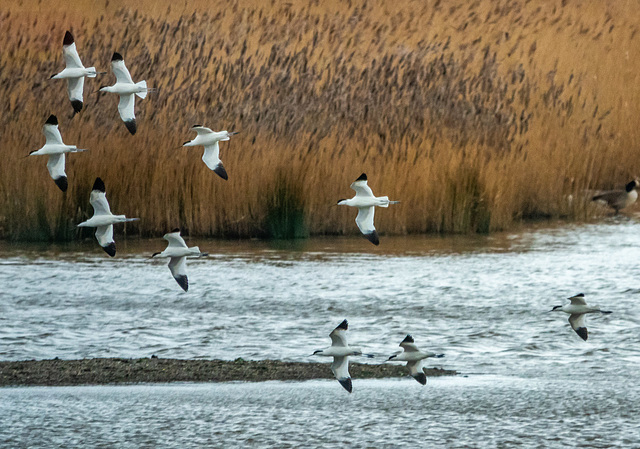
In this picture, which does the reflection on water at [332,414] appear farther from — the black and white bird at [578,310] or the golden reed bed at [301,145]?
the golden reed bed at [301,145]

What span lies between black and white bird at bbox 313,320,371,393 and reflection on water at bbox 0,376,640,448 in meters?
0.20

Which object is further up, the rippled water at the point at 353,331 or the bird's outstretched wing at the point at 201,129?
the bird's outstretched wing at the point at 201,129

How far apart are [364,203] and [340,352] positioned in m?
0.85

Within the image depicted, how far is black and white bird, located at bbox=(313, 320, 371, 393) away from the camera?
6418 millimetres

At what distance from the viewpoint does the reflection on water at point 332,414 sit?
5980 millimetres

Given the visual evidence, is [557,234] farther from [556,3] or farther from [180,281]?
[556,3]

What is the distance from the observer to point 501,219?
586 inches

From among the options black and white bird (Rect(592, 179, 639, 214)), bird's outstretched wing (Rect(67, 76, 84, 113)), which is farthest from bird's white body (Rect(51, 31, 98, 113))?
black and white bird (Rect(592, 179, 639, 214))

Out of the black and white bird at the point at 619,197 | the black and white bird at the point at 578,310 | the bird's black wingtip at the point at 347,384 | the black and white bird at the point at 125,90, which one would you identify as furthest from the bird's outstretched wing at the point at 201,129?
the black and white bird at the point at 619,197

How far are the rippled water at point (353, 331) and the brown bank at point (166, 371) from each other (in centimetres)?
19

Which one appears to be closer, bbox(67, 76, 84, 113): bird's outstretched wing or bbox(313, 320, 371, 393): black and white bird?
bbox(313, 320, 371, 393): black and white bird

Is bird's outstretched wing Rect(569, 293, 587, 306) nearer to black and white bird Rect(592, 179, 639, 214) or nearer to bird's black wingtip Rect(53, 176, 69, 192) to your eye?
bird's black wingtip Rect(53, 176, 69, 192)

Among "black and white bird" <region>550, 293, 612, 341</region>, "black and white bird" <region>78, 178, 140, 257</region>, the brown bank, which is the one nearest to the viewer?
"black and white bird" <region>78, 178, 140, 257</region>

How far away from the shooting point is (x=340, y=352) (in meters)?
6.45
